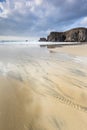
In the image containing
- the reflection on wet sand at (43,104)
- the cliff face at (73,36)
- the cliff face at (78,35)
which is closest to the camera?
the reflection on wet sand at (43,104)

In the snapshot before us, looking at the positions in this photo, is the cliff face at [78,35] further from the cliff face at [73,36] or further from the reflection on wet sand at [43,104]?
the reflection on wet sand at [43,104]

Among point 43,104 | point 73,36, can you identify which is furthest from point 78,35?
point 43,104

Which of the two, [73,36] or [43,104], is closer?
[43,104]

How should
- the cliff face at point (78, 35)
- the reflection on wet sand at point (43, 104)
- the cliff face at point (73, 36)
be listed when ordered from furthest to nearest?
the cliff face at point (73, 36), the cliff face at point (78, 35), the reflection on wet sand at point (43, 104)

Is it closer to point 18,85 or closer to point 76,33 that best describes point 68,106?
point 18,85

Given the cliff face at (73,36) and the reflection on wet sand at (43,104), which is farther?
the cliff face at (73,36)

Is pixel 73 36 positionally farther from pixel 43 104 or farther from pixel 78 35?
pixel 43 104

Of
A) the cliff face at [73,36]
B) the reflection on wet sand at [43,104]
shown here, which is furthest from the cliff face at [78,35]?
the reflection on wet sand at [43,104]

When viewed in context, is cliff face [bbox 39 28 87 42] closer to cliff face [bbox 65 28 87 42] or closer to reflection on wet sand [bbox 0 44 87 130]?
cliff face [bbox 65 28 87 42]

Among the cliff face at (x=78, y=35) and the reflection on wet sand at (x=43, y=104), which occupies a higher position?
the cliff face at (x=78, y=35)

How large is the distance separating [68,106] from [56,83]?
1.48 metres

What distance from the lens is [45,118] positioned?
8.55ft

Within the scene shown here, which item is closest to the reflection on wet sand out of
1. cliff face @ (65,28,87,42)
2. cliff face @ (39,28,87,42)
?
cliff face @ (39,28,87,42)

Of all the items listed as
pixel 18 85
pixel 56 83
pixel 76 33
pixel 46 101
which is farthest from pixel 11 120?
pixel 76 33
